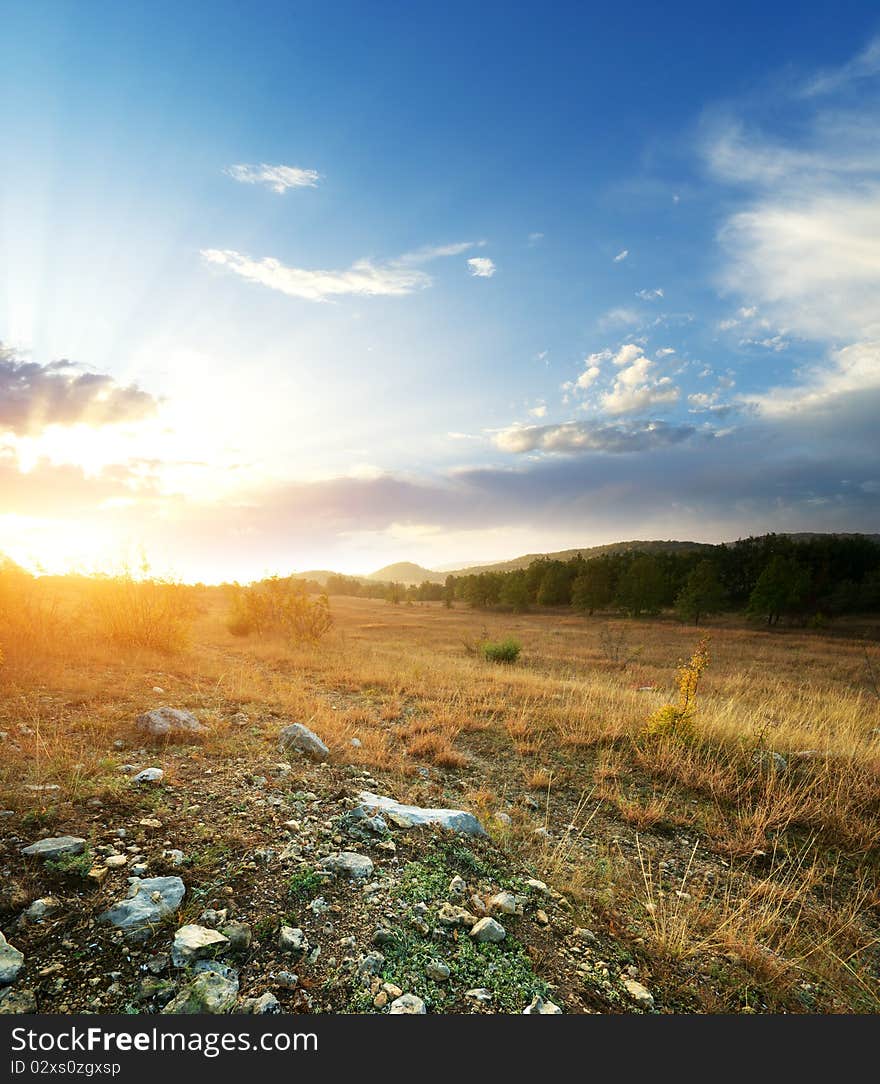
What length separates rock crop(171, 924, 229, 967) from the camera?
8.17 ft

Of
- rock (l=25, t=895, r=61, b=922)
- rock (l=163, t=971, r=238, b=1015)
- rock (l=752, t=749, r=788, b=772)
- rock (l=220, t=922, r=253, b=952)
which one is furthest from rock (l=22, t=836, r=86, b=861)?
rock (l=752, t=749, r=788, b=772)

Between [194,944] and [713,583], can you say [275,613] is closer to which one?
[194,944]

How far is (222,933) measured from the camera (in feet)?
8.76

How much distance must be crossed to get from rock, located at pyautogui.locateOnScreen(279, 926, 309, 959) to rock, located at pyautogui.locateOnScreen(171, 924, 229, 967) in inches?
11.0

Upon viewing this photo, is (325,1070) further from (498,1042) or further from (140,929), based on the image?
(140,929)

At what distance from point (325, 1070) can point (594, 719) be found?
807 centimetres

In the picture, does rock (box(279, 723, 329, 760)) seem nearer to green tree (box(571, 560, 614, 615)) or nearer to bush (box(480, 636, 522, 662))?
bush (box(480, 636, 522, 662))

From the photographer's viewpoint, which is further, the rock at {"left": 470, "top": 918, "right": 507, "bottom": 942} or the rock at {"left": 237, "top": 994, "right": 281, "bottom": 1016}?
the rock at {"left": 470, "top": 918, "right": 507, "bottom": 942}

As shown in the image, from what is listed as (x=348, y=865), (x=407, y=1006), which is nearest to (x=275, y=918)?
(x=348, y=865)

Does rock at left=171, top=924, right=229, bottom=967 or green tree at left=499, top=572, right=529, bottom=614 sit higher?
rock at left=171, top=924, right=229, bottom=967

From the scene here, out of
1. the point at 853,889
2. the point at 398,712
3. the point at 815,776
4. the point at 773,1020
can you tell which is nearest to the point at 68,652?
the point at 398,712

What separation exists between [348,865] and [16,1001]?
5.92 ft

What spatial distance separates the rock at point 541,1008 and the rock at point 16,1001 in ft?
7.40

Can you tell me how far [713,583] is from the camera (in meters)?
54.0
